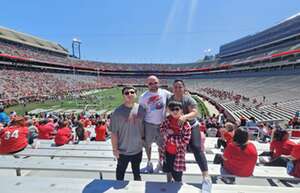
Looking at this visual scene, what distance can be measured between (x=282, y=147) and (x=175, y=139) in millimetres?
2709

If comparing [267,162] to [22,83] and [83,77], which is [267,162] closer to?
[22,83]

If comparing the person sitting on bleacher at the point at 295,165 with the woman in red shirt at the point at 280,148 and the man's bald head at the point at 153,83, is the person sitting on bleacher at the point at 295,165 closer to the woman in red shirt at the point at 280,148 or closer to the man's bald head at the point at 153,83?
the woman in red shirt at the point at 280,148

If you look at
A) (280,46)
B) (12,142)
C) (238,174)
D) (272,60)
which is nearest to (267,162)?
(238,174)

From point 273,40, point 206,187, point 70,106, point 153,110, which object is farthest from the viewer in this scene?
point 273,40

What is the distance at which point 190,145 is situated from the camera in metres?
3.39

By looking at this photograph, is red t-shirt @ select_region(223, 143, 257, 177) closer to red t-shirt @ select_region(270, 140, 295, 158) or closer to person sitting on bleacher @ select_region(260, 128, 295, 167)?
person sitting on bleacher @ select_region(260, 128, 295, 167)

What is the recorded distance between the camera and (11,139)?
4793 millimetres

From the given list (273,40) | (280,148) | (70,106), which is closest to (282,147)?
(280,148)

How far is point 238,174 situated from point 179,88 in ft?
5.17

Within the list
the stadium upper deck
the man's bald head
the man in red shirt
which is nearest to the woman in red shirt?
the man's bald head

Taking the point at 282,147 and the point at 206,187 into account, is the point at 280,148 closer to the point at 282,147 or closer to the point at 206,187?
the point at 282,147

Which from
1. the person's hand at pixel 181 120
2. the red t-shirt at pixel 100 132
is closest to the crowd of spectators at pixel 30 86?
the red t-shirt at pixel 100 132

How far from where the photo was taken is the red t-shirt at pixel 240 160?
11.4ft

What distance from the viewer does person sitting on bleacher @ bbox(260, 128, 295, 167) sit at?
4422 millimetres
